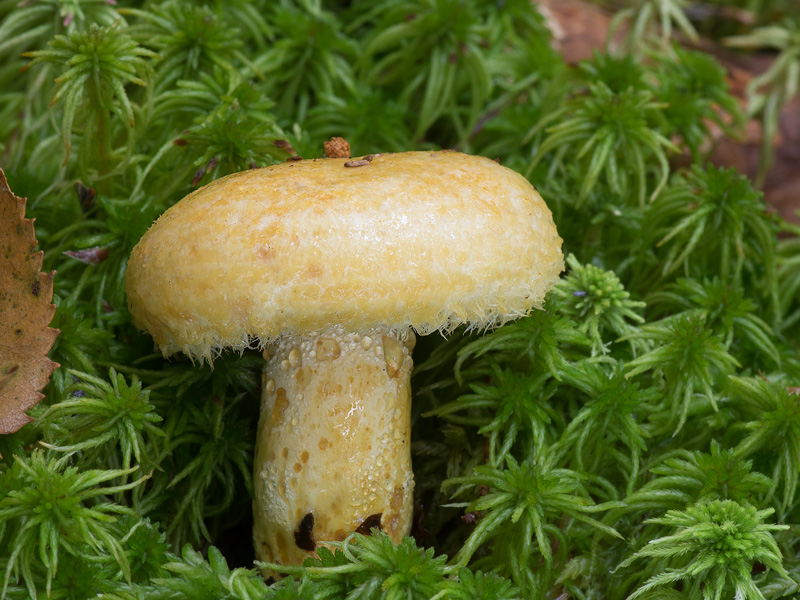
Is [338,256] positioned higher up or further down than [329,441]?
higher up

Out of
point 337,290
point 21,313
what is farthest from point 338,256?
point 21,313

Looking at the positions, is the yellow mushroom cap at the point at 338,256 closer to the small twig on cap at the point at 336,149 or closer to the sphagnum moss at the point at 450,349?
the small twig on cap at the point at 336,149

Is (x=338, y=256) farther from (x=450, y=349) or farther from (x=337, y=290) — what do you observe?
(x=450, y=349)

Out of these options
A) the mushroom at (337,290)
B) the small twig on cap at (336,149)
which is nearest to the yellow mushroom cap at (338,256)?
the mushroom at (337,290)

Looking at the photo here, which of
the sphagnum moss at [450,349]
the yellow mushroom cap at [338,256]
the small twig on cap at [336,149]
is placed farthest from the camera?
the small twig on cap at [336,149]

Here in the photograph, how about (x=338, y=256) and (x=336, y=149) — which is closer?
(x=338, y=256)

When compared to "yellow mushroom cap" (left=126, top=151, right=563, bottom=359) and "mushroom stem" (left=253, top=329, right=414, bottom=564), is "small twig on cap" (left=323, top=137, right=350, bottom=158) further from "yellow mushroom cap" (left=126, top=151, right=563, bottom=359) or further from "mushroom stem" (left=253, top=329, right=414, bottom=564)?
"mushroom stem" (left=253, top=329, right=414, bottom=564)
